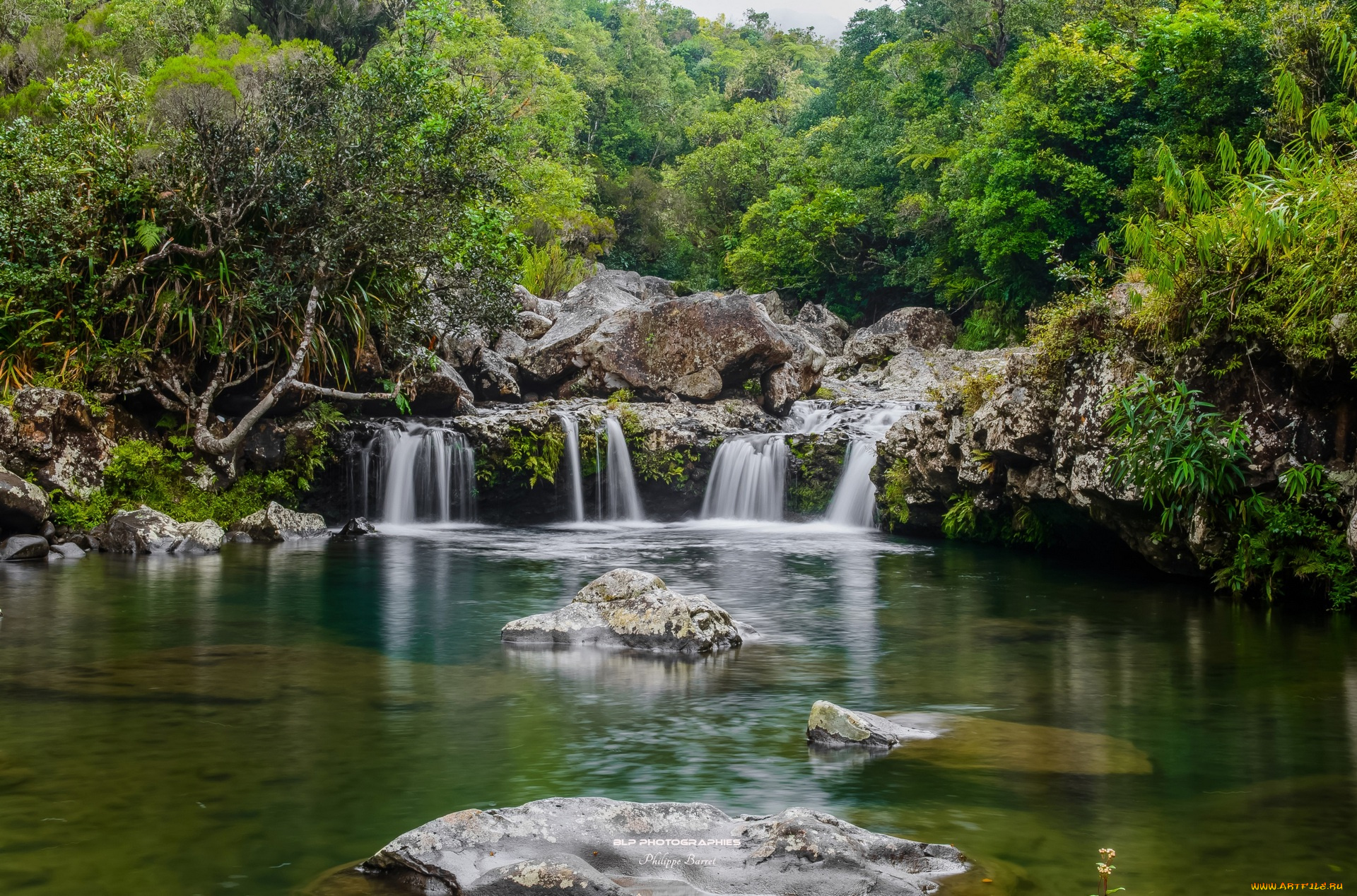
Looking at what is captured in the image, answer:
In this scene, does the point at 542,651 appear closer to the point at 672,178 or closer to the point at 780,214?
the point at 780,214

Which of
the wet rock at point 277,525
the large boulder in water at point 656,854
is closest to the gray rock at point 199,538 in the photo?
the wet rock at point 277,525

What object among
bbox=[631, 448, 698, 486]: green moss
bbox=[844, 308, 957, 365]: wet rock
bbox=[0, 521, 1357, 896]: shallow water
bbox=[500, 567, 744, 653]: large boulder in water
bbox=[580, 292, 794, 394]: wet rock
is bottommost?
bbox=[0, 521, 1357, 896]: shallow water

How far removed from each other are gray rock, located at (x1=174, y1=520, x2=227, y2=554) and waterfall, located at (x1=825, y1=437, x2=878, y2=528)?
10235 millimetres

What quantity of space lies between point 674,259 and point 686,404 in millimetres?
31554

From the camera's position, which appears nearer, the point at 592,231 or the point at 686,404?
the point at 686,404

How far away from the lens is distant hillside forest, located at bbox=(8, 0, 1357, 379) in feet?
39.4

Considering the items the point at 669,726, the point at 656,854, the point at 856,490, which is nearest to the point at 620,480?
the point at 856,490

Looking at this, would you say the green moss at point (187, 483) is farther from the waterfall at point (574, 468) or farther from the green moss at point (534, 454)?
the waterfall at point (574, 468)

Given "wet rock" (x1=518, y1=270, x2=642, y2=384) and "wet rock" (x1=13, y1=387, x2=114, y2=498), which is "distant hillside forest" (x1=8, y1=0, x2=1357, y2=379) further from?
"wet rock" (x1=518, y1=270, x2=642, y2=384)

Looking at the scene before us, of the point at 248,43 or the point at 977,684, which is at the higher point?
the point at 248,43

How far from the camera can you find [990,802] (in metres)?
4.92

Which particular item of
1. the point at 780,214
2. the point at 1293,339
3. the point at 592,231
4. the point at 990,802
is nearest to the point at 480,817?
the point at 990,802

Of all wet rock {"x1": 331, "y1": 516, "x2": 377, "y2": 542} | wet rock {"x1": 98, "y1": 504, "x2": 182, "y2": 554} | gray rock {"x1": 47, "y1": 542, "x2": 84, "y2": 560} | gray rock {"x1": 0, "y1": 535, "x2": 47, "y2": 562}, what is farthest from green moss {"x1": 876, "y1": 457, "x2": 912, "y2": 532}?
gray rock {"x1": 0, "y1": 535, "x2": 47, "y2": 562}

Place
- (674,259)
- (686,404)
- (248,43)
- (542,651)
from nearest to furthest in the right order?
1. (542,651)
2. (248,43)
3. (686,404)
4. (674,259)
